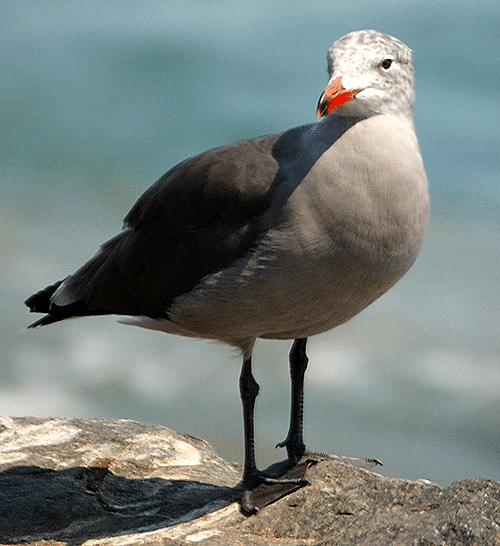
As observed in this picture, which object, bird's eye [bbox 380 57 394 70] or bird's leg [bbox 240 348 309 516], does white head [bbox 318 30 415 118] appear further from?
bird's leg [bbox 240 348 309 516]

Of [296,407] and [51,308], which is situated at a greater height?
[51,308]

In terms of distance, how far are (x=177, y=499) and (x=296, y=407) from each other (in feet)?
2.66

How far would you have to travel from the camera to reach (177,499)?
604 cm

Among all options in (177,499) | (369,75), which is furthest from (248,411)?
(369,75)

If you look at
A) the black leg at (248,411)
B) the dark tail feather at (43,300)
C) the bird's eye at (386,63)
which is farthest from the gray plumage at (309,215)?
the dark tail feather at (43,300)

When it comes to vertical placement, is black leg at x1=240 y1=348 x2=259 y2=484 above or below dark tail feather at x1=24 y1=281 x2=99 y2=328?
below

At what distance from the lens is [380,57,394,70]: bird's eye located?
5.23 m

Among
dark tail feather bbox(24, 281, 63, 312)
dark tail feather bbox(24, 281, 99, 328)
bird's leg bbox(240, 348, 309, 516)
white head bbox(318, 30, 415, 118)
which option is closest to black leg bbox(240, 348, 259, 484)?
bird's leg bbox(240, 348, 309, 516)

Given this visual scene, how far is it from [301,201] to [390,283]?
57cm

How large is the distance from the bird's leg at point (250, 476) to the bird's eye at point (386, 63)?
1.60 m

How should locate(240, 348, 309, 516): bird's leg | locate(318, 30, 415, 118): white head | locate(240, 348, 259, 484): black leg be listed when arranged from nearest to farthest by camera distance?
locate(318, 30, 415, 118): white head, locate(240, 348, 309, 516): bird's leg, locate(240, 348, 259, 484): black leg

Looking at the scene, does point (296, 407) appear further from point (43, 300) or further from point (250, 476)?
point (43, 300)

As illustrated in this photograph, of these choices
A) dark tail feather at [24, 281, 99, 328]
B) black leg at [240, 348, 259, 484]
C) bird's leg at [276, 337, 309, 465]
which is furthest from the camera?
dark tail feather at [24, 281, 99, 328]

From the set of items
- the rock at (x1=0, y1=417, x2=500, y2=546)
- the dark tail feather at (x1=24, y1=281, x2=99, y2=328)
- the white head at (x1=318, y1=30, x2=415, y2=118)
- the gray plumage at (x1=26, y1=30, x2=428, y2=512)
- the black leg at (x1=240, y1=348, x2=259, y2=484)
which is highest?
the white head at (x1=318, y1=30, x2=415, y2=118)
